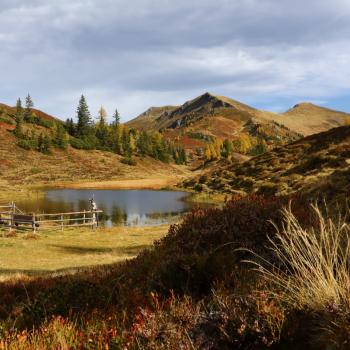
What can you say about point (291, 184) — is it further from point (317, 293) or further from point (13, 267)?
point (317, 293)

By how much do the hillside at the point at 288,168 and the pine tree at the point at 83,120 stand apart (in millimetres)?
62659

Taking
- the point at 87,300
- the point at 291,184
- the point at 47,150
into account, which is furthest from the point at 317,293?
the point at 47,150

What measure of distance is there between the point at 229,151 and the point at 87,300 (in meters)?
174

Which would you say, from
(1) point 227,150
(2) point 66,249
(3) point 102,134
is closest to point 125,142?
(3) point 102,134

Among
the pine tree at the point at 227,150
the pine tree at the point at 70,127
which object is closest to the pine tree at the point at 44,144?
the pine tree at the point at 70,127

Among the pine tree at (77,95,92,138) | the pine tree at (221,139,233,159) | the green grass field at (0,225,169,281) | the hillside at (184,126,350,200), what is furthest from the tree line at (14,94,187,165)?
the green grass field at (0,225,169,281)

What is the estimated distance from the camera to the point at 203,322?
13.0 feet

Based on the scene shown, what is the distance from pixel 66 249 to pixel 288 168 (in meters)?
39.3

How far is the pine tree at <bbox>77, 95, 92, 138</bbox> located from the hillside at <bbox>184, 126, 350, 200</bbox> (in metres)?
62.7

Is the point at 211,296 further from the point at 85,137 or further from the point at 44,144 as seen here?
the point at 85,137

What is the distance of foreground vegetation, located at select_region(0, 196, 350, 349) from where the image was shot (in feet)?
12.0

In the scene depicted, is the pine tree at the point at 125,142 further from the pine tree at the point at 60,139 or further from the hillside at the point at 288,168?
the hillside at the point at 288,168

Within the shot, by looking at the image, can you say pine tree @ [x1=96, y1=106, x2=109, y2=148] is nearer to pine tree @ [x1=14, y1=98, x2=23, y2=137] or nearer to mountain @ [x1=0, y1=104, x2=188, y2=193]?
mountain @ [x1=0, y1=104, x2=188, y2=193]

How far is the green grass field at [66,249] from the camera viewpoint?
14907mm
